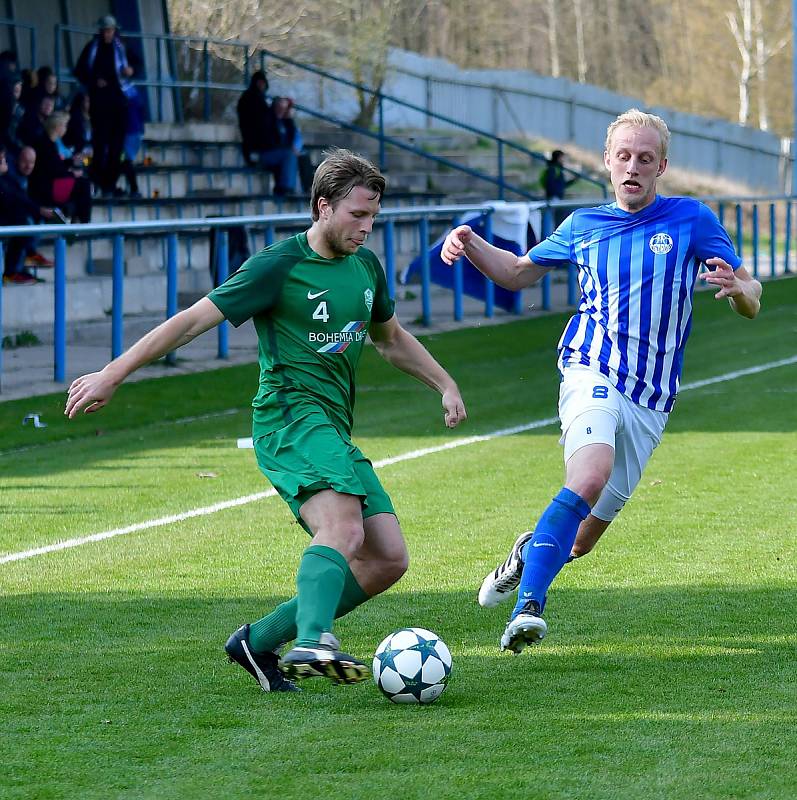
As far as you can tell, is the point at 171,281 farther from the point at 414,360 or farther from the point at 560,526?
the point at 560,526

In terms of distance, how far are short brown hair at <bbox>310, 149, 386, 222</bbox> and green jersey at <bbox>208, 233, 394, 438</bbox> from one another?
0.62 feet

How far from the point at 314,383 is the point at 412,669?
98 centimetres

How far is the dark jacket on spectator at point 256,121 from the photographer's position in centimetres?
2345

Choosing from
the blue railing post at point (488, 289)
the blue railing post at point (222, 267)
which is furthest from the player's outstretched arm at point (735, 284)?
the blue railing post at point (488, 289)

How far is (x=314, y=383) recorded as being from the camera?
5.18 metres

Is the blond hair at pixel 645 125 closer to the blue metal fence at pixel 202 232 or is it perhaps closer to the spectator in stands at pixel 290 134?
the blue metal fence at pixel 202 232

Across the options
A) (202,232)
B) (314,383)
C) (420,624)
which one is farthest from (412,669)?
(202,232)

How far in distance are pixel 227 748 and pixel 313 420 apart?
3.78ft

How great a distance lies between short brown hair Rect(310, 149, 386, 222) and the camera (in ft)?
16.5

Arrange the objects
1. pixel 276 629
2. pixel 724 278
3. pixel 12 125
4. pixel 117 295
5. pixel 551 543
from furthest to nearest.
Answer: pixel 12 125 < pixel 117 295 < pixel 724 278 < pixel 551 543 < pixel 276 629

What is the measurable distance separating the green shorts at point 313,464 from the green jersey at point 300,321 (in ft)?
0.17

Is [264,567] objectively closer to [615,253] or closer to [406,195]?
[615,253]

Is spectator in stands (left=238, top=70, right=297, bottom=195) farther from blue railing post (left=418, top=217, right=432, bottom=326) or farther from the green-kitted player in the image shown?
the green-kitted player

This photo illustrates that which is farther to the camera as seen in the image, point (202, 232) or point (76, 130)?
point (76, 130)
